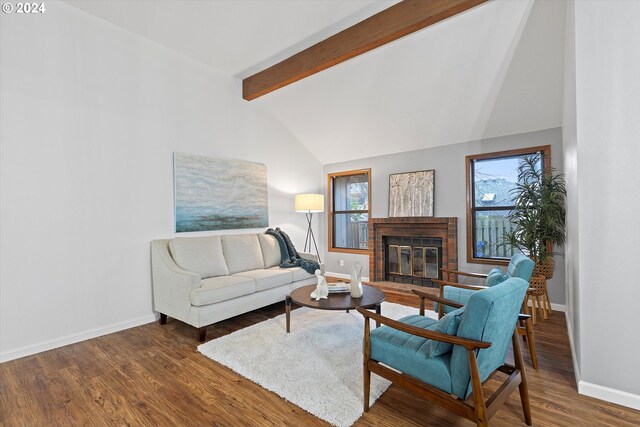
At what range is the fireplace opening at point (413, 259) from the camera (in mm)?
5068

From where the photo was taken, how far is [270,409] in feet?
6.68

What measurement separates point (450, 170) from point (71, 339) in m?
5.24

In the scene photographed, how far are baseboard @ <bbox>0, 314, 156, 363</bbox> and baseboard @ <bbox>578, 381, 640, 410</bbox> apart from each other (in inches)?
165

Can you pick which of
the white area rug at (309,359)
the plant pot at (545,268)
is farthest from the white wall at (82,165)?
the plant pot at (545,268)

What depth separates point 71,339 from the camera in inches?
125

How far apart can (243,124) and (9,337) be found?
3.68m

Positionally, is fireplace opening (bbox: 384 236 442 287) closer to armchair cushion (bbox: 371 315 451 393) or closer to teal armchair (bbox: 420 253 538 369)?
teal armchair (bbox: 420 253 538 369)

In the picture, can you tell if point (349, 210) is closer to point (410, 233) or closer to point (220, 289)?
point (410, 233)

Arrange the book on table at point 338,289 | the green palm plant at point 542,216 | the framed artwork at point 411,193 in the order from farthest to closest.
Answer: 1. the framed artwork at point 411,193
2. the green palm plant at point 542,216
3. the book on table at point 338,289

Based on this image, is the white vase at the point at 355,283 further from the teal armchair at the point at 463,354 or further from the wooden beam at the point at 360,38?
the wooden beam at the point at 360,38

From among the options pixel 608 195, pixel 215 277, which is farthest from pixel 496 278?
pixel 215 277

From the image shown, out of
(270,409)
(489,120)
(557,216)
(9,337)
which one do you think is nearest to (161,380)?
(270,409)

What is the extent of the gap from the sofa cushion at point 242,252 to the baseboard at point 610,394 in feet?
11.8

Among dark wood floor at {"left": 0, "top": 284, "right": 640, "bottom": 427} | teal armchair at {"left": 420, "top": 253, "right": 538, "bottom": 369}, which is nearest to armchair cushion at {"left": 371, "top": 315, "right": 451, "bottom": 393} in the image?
dark wood floor at {"left": 0, "top": 284, "right": 640, "bottom": 427}
